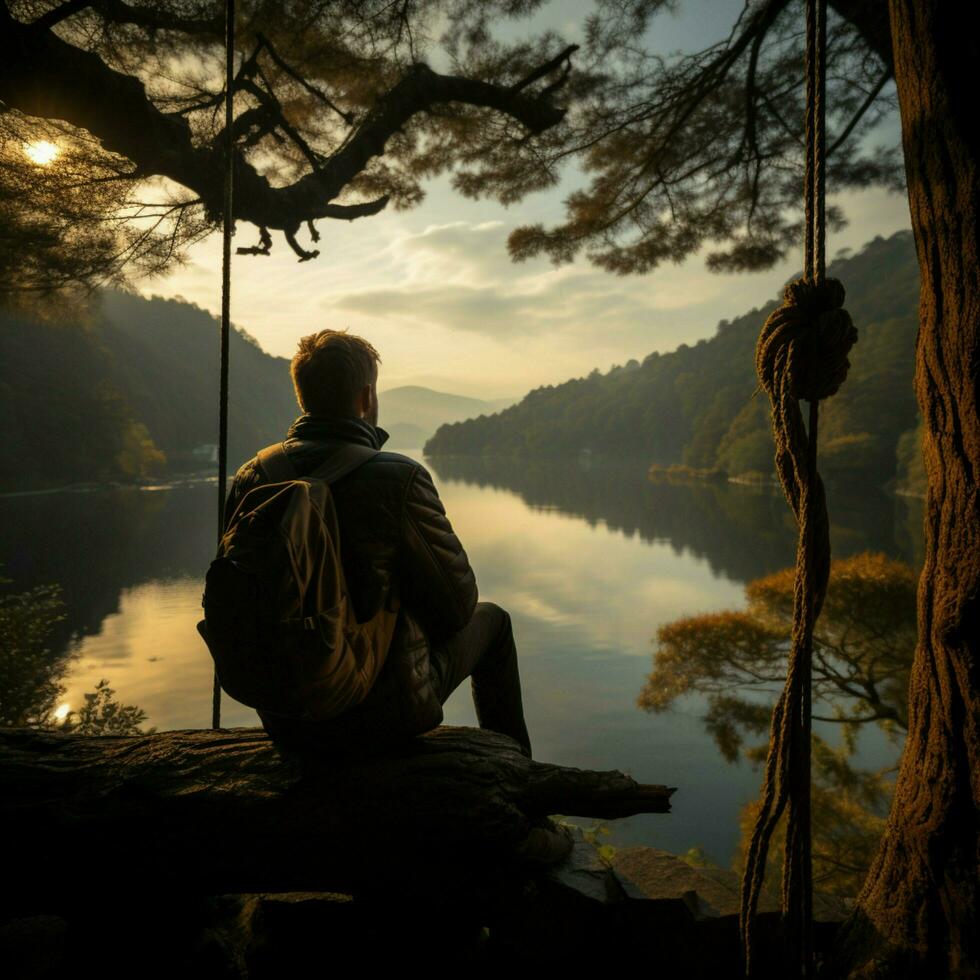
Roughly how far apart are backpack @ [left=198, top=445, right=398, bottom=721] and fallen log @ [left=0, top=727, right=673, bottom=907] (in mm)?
312

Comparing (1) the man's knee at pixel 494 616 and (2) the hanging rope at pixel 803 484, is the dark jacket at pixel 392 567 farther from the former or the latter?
(2) the hanging rope at pixel 803 484

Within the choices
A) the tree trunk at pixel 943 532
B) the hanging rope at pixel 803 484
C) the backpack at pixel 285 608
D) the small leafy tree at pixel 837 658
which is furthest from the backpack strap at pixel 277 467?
the small leafy tree at pixel 837 658

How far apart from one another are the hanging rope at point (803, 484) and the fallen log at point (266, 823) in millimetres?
567

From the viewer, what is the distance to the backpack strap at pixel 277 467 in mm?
1292

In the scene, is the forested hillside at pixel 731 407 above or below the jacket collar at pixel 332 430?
above

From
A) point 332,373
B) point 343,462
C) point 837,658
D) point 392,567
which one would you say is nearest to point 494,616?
point 392,567

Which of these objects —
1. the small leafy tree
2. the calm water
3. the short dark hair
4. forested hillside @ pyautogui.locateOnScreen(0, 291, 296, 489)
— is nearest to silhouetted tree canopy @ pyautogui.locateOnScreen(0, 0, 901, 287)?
the short dark hair

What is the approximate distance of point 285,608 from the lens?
3.38ft

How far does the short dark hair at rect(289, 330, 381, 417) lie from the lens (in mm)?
1383

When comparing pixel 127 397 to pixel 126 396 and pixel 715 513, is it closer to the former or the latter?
pixel 126 396

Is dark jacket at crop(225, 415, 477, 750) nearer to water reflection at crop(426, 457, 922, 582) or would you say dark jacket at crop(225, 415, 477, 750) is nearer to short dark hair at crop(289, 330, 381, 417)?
short dark hair at crop(289, 330, 381, 417)

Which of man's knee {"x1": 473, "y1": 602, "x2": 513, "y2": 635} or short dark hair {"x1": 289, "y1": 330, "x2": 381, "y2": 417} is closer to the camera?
short dark hair {"x1": 289, "y1": 330, "x2": 381, "y2": 417}

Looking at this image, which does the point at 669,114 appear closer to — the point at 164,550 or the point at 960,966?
the point at 960,966

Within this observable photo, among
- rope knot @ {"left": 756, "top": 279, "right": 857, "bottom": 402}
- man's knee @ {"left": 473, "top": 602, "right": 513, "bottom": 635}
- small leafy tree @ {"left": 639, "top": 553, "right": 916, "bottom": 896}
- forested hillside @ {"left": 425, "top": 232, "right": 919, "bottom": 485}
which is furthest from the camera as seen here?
forested hillside @ {"left": 425, "top": 232, "right": 919, "bottom": 485}
